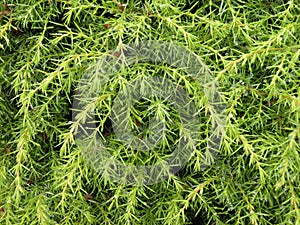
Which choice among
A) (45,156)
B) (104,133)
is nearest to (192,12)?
(104,133)

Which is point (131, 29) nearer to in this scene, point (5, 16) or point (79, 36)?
point (79, 36)

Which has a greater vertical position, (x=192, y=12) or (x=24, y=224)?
(x=192, y=12)

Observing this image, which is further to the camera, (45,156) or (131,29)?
(45,156)

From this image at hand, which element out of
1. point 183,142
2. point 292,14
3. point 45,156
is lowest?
point 45,156

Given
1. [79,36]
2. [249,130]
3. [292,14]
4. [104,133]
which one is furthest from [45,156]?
[292,14]

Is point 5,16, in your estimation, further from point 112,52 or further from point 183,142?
point 183,142

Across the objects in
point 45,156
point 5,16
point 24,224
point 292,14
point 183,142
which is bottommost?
point 24,224
